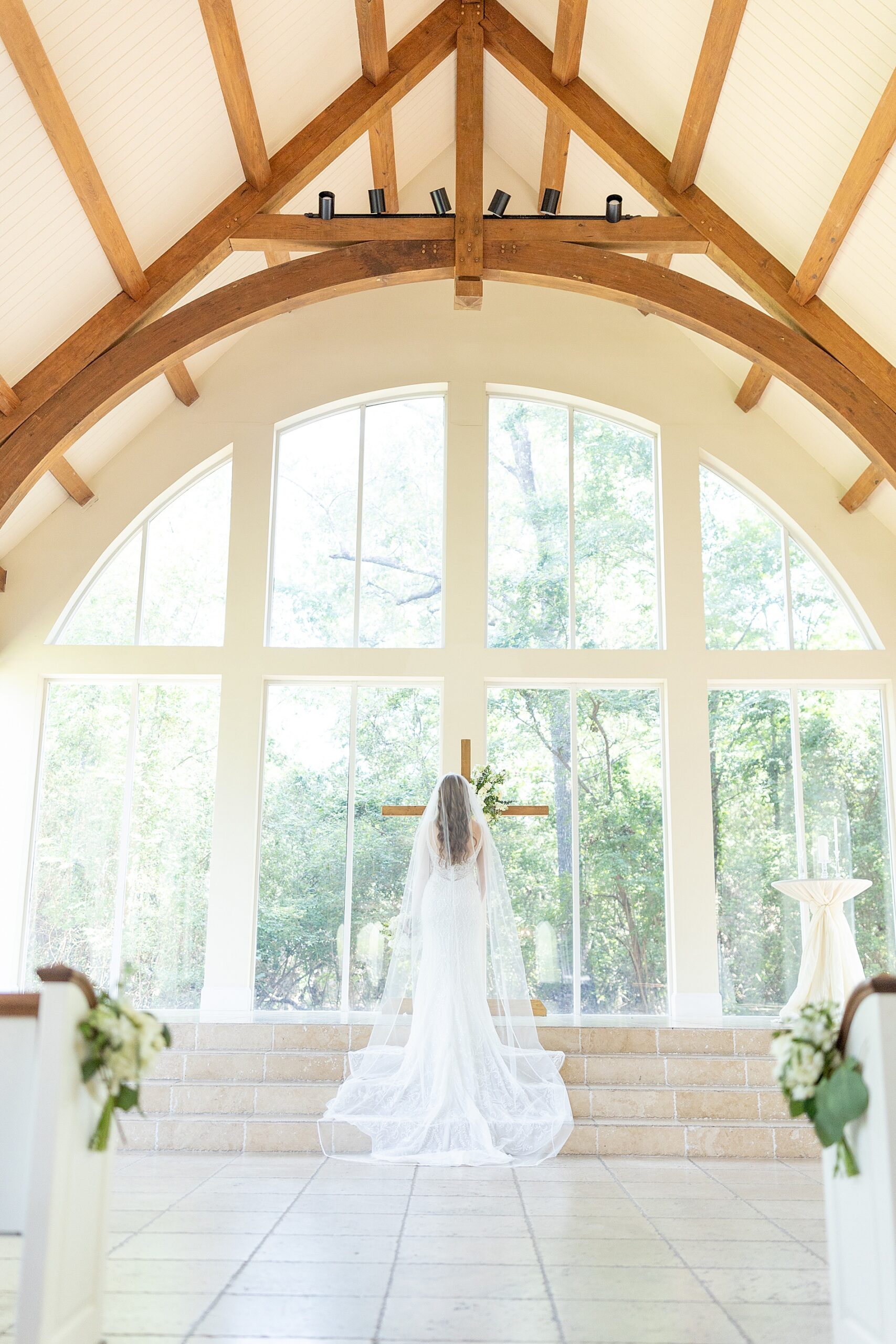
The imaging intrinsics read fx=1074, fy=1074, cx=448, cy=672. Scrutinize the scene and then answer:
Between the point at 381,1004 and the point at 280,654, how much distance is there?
3648 millimetres

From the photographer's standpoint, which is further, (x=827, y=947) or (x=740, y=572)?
(x=740, y=572)

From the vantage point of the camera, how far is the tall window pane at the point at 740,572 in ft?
27.9

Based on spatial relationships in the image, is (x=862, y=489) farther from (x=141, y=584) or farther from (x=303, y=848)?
(x=141, y=584)

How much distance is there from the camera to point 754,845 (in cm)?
819

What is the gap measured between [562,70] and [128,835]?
615cm

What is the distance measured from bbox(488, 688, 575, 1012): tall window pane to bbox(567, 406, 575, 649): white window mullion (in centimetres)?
59

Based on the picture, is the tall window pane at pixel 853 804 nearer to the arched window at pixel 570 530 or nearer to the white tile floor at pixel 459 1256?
the arched window at pixel 570 530

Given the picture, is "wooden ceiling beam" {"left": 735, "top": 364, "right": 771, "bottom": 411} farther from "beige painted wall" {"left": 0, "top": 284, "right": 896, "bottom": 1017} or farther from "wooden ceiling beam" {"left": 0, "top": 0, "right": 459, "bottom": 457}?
"wooden ceiling beam" {"left": 0, "top": 0, "right": 459, "bottom": 457}

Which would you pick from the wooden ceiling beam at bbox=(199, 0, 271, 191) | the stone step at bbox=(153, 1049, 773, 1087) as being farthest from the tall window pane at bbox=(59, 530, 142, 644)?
the stone step at bbox=(153, 1049, 773, 1087)

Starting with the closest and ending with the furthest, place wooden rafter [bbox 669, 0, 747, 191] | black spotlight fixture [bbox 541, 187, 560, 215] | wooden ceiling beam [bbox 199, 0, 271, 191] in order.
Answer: wooden rafter [bbox 669, 0, 747, 191] → wooden ceiling beam [bbox 199, 0, 271, 191] → black spotlight fixture [bbox 541, 187, 560, 215]

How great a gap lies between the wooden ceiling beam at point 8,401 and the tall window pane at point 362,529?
100 inches

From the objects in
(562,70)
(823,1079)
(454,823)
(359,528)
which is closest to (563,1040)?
(454,823)

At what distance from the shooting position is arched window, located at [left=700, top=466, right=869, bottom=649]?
8.48 metres

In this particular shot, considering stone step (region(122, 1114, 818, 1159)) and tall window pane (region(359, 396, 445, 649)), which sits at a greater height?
tall window pane (region(359, 396, 445, 649))
